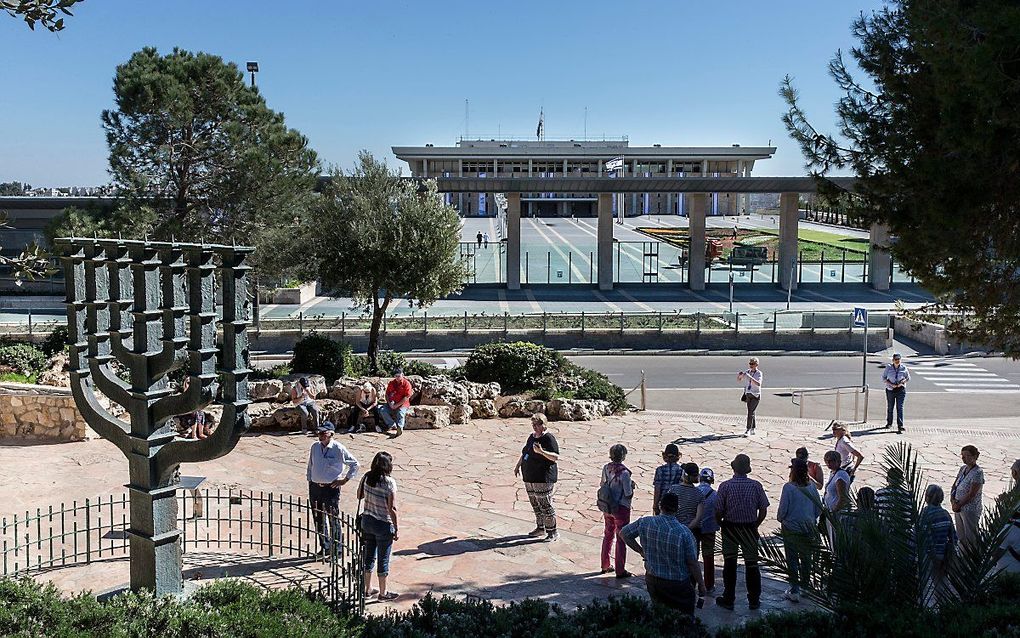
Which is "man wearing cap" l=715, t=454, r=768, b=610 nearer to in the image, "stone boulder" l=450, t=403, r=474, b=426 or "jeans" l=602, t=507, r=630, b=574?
"jeans" l=602, t=507, r=630, b=574

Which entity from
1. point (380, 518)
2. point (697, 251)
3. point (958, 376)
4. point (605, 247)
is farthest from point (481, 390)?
point (697, 251)

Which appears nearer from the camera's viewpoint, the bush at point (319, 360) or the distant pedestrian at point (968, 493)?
the distant pedestrian at point (968, 493)

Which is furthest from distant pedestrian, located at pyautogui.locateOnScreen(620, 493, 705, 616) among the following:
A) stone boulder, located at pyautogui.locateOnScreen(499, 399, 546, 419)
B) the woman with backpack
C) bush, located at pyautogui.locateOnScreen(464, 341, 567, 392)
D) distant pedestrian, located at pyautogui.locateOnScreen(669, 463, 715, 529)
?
bush, located at pyautogui.locateOnScreen(464, 341, 567, 392)

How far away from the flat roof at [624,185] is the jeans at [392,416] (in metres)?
25.9

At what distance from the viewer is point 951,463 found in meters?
15.2

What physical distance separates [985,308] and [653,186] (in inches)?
1350

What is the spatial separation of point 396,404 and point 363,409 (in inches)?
27.7

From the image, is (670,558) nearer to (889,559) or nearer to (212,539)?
(889,559)

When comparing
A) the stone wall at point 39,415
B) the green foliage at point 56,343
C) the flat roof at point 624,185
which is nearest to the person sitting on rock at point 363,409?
the stone wall at point 39,415

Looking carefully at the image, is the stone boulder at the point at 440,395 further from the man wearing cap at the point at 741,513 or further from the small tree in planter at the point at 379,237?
the man wearing cap at the point at 741,513

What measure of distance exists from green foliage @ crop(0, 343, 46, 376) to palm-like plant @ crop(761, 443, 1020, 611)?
52.0 ft

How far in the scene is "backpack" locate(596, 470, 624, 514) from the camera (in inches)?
375

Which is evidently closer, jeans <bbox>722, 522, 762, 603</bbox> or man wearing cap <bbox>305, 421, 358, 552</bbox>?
jeans <bbox>722, 522, 762, 603</bbox>

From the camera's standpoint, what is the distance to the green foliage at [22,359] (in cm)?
1836
